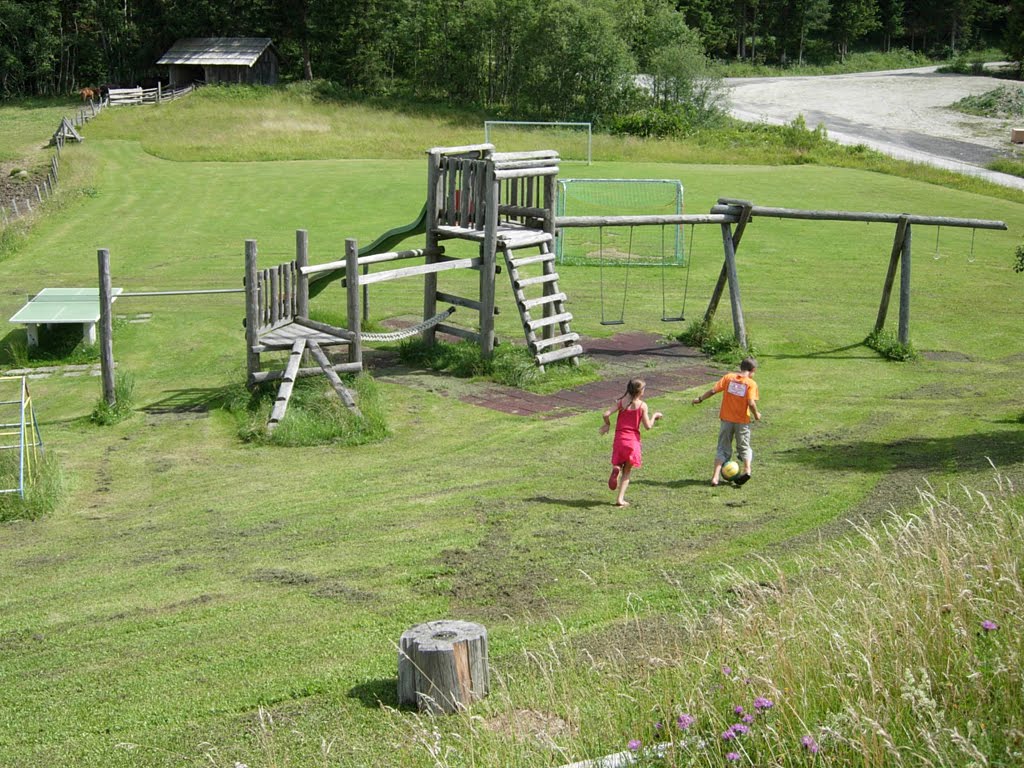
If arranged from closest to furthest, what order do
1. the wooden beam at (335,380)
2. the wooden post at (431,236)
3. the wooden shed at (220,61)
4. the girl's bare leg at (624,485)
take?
the girl's bare leg at (624,485) < the wooden beam at (335,380) < the wooden post at (431,236) < the wooden shed at (220,61)

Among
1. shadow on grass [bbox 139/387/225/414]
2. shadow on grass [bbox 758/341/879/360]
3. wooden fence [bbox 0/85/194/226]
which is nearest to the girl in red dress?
shadow on grass [bbox 139/387/225/414]

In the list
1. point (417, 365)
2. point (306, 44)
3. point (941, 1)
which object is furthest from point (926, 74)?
point (417, 365)

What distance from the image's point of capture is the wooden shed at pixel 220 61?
234 ft

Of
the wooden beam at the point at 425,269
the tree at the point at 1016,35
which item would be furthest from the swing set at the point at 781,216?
the tree at the point at 1016,35

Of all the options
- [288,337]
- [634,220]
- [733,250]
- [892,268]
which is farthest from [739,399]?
[892,268]

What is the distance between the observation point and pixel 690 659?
6914 millimetres

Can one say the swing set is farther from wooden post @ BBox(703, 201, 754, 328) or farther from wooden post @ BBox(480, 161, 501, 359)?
wooden post @ BBox(480, 161, 501, 359)

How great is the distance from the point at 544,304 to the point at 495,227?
1.83m

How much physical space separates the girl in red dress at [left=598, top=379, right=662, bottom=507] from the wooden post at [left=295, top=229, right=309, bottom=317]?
6.44 meters

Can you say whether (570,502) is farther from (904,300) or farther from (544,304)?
(904,300)

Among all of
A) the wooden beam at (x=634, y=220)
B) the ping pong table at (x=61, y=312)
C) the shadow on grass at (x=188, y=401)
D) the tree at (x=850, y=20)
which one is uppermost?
the tree at (x=850, y=20)

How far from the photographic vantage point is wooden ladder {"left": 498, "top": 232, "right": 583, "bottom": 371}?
18.3 m

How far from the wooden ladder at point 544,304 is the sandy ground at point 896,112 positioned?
32203 mm

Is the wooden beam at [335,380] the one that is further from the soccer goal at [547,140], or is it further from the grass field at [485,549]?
the soccer goal at [547,140]
